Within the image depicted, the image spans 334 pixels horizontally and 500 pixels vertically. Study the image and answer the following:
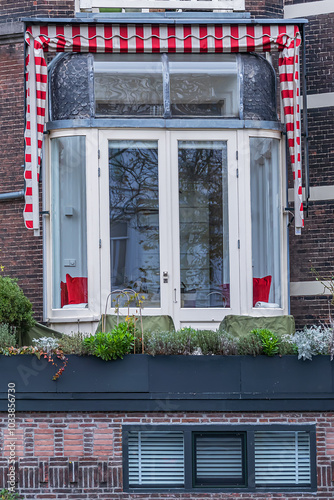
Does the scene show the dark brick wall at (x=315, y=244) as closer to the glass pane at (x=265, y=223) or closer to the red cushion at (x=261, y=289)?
the glass pane at (x=265, y=223)

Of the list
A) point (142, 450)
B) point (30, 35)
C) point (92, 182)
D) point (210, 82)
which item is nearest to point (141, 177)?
point (92, 182)

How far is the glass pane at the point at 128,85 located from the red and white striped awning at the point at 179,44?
170 mm

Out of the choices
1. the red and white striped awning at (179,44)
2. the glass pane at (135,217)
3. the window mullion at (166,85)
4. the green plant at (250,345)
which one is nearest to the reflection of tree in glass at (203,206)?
the glass pane at (135,217)

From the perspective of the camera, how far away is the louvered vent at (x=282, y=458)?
877 cm

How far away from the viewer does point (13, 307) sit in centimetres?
966

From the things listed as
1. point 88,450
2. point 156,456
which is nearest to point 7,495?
point 88,450

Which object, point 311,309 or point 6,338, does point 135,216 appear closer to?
point 6,338

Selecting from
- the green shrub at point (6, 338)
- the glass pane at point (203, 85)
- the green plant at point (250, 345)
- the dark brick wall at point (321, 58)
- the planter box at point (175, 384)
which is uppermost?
the dark brick wall at point (321, 58)

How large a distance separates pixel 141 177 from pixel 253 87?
1.99 meters

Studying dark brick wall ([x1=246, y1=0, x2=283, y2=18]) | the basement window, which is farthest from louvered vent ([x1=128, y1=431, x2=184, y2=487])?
dark brick wall ([x1=246, y1=0, x2=283, y2=18])

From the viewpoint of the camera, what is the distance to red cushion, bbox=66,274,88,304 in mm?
10938

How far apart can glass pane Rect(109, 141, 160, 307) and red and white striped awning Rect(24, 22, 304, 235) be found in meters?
1.18

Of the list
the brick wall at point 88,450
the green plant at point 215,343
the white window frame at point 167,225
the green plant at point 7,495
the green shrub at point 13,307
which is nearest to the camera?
the green plant at point 7,495

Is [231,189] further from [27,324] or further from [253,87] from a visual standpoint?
[27,324]
